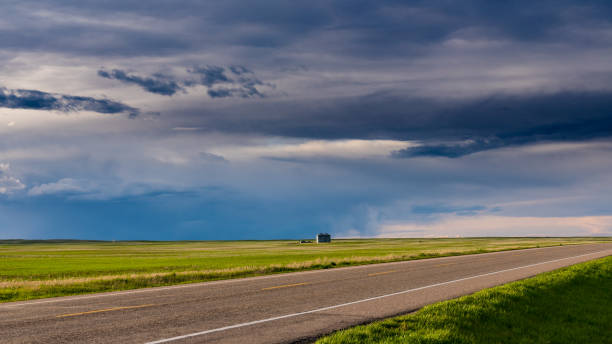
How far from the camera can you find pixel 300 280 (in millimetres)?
20203

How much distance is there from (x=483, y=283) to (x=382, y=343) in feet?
40.1

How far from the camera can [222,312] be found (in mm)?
11812

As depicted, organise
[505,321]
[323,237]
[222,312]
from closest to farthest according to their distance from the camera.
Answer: [505,321] → [222,312] → [323,237]

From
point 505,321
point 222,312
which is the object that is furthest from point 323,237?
point 505,321

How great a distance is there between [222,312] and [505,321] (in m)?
6.65

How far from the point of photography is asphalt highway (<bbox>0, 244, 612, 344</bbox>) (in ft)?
30.4

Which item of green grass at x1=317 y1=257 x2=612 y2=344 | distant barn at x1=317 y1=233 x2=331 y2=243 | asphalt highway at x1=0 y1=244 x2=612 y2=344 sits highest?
distant barn at x1=317 y1=233 x2=331 y2=243

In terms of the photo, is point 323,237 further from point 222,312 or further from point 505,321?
point 505,321

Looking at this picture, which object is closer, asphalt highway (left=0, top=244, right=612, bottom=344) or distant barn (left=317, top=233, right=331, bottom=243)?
asphalt highway (left=0, top=244, right=612, bottom=344)

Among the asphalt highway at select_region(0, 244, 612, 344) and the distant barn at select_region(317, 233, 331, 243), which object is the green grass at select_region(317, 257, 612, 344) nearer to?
the asphalt highway at select_region(0, 244, 612, 344)

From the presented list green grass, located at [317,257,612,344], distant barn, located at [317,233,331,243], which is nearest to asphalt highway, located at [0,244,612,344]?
green grass, located at [317,257,612,344]

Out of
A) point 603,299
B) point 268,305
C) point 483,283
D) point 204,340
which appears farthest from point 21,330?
point 603,299

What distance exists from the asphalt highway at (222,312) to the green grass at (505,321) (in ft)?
3.28

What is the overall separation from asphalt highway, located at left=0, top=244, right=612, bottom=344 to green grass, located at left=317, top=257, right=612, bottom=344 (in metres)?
1.00
